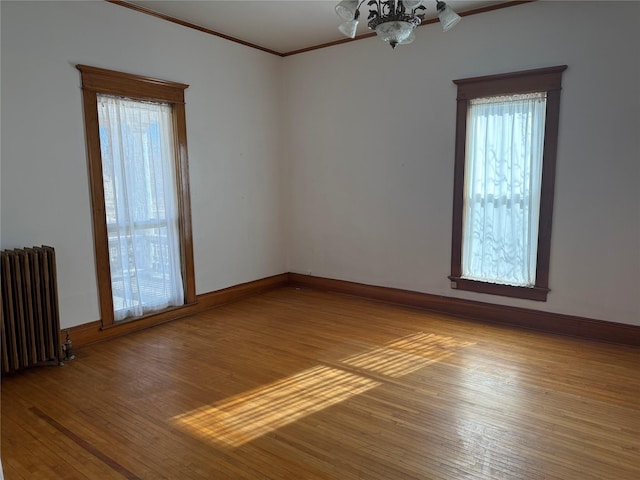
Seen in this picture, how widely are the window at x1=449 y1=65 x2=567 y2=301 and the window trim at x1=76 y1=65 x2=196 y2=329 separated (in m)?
2.91

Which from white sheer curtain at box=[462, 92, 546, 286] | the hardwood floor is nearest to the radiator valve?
the hardwood floor

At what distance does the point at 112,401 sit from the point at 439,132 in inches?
155

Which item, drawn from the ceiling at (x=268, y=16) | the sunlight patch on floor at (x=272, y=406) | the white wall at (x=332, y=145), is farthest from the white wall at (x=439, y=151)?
the sunlight patch on floor at (x=272, y=406)

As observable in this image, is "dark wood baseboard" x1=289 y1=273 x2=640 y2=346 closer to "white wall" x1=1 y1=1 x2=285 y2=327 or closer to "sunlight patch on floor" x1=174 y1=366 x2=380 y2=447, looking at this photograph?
"white wall" x1=1 y1=1 x2=285 y2=327

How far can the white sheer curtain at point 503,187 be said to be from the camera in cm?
430

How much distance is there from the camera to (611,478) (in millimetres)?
2277

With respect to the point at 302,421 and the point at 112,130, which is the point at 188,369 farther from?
the point at 112,130

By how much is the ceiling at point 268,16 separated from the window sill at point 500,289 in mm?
2755

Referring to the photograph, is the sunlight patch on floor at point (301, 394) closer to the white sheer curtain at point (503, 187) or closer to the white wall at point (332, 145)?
the white sheer curtain at point (503, 187)

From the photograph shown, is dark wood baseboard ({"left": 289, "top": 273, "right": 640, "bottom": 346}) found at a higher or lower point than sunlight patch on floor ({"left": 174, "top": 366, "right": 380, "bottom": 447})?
higher

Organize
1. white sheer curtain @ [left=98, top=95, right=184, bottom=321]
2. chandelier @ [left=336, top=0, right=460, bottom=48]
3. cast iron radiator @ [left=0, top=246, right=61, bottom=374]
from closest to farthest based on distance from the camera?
1. chandelier @ [left=336, top=0, right=460, bottom=48]
2. cast iron radiator @ [left=0, top=246, right=61, bottom=374]
3. white sheer curtain @ [left=98, top=95, right=184, bottom=321]

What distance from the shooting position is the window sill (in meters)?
4.41

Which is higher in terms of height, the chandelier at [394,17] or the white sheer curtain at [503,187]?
the chandelier at [394,17]

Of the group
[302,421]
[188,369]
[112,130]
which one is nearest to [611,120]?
[302,421]
